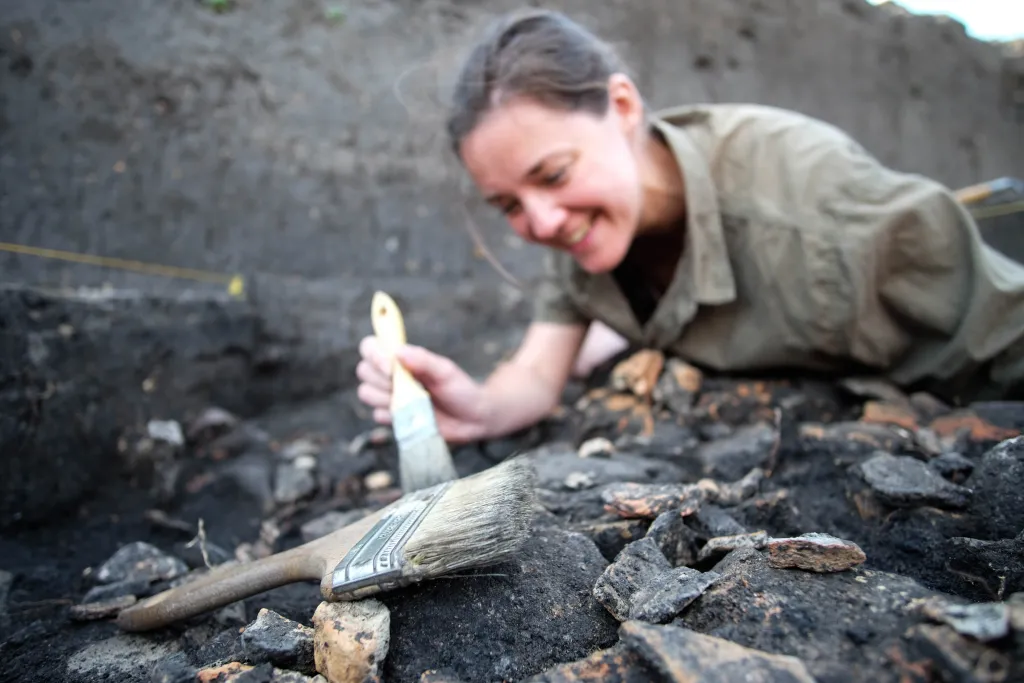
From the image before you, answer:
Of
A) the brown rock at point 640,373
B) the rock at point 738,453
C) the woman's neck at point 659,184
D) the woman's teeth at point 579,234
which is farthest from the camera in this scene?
the brown rock at point 640,373

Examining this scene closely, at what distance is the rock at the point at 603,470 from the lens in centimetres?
127

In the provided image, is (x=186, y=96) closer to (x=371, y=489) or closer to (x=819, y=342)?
(x=371, y=489)

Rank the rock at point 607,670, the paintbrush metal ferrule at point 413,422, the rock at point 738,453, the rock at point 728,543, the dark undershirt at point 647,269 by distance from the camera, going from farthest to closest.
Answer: the dark undershirt at point 647,269, the rock at point 738,453, the paintbrush metal ferrule at point 413,422, the rock at point 728,543, the rock at point 607,670

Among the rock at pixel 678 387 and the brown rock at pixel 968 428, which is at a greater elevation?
the brown rock at pixel 968 428

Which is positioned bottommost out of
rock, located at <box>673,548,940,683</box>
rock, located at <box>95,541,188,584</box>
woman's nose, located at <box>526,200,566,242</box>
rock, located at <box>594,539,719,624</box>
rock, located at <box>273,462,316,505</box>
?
rock, located at <box>273,462,316,505</box>

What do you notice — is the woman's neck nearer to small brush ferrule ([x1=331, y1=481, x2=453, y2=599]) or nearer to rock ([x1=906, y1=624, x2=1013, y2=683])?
small brush ferrule ([x1=331, y1=481, x2=453, y2=599])

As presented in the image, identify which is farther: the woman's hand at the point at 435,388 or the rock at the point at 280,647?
the woman's hand at the point at 435,388

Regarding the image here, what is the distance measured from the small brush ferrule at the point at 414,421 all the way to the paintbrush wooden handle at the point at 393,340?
3cm

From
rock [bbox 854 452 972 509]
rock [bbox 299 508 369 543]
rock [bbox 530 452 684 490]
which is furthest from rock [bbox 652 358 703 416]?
rock [bbox 299 508 369 543]

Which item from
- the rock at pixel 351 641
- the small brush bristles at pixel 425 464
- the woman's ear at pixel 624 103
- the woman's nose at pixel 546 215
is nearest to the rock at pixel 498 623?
the rock at pixel 351 641

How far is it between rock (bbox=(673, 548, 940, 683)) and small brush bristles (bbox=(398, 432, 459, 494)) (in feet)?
1.86

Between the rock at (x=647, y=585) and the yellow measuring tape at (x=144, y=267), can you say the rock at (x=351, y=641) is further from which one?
the yellow measuring tape at (x=144, y=267)

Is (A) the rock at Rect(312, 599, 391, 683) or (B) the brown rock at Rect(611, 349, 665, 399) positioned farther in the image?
(B) the brown rock at Rect(611, 349, 665, 399)

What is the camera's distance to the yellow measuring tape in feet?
6.24
